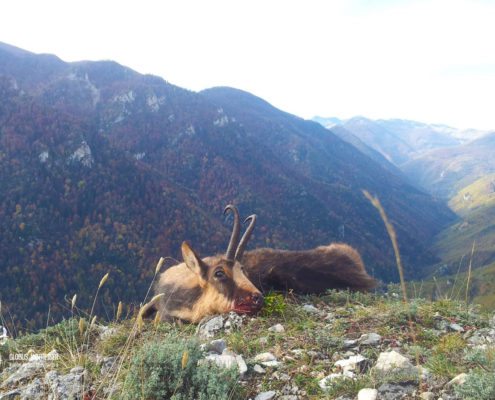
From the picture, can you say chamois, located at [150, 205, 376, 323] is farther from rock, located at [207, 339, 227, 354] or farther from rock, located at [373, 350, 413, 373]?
rock, located at [373, 350, 413, 373]

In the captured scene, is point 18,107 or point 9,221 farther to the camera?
point 18,107

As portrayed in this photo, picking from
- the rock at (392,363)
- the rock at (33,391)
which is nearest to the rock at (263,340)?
the rock at (392,363)

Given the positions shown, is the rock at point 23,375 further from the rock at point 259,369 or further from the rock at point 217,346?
the rock at point 259,369

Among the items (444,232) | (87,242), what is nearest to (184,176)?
(87,242)

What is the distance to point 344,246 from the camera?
29.9ft

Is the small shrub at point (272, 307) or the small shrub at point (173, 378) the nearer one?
the small shrub at point (173, 378)

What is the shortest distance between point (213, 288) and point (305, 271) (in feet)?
7.37

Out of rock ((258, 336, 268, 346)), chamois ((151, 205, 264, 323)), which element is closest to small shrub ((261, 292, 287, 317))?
chamois ((151, 205, 264, 323))

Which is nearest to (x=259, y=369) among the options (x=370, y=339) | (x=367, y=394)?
(x=367, y=394)

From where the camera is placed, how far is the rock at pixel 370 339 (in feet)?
13.0

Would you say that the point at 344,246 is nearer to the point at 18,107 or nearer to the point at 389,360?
the point at 389,360

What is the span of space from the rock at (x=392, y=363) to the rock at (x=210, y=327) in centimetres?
283

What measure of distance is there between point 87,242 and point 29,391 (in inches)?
2667

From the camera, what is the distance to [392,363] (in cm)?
309
